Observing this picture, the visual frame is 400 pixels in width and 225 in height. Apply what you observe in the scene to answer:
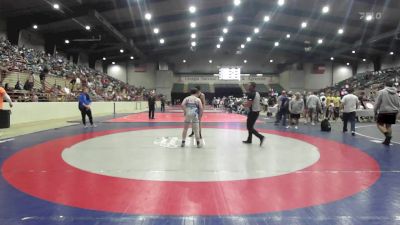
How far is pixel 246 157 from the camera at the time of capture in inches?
256

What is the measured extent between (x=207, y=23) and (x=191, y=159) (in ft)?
96.0

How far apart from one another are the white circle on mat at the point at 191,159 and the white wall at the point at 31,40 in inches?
956

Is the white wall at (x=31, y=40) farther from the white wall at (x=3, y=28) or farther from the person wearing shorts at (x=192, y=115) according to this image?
the person wearing shorts at (x=192, y=115)

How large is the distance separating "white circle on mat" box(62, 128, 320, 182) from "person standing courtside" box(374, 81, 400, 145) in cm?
197

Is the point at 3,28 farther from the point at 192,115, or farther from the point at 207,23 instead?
the point at 192,115

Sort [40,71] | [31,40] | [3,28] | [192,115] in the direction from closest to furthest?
[192,115] < [40,71] < [3,28] < [31,40]

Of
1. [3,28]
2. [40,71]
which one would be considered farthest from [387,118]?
[3,28]

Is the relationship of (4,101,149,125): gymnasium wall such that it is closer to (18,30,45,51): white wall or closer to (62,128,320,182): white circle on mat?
(18,30,45,51): white wall

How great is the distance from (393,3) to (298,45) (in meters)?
21.3

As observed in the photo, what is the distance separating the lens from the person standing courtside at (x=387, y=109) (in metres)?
8.23

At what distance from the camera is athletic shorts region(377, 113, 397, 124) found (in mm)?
8212

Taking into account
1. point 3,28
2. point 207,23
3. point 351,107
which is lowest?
point 351,107

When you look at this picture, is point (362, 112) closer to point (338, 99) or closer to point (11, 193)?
point (338, 99)

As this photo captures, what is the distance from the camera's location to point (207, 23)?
33781 mm
